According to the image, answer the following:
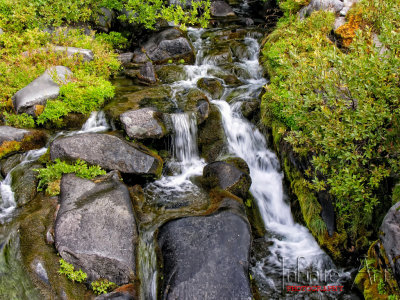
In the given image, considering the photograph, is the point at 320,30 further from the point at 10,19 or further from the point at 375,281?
the point at 10,19

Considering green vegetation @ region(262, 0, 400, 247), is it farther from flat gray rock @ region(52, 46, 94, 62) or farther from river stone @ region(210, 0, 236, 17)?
river stone @ region(210, 0, 236, 17)

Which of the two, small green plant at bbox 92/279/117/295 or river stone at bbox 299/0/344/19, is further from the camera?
river stone at bbox 299/0/344/19

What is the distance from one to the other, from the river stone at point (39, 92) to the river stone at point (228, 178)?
236 inches

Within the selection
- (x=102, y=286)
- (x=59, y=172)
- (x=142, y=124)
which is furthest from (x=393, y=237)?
(x=59, y=172)

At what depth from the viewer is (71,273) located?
534 cm

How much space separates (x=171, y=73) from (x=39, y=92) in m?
5.39

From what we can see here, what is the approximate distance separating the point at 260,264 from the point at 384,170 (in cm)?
342

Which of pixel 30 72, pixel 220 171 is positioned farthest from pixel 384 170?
pixel 30 72

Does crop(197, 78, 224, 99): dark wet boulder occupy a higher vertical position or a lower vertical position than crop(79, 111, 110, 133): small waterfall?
higher

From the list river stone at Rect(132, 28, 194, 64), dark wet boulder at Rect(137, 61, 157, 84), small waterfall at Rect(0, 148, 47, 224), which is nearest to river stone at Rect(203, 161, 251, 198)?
small waterfall at Rect(0, 148, 47, 224)

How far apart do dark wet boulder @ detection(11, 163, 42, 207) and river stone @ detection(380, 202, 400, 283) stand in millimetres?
7765

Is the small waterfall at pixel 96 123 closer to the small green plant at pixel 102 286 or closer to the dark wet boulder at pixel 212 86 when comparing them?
the dark wet boulder at pixel 212 86

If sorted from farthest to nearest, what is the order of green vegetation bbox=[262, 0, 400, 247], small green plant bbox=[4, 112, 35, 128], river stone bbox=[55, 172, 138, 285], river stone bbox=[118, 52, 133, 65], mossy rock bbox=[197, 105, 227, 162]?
river stone bbox=[118, 52, 133, 65]
mossy rock bbox=[197, 105, 227, 162]
small green plant bbox=[4, 112, 35, 128]
river stone bbox=[55, 172, 138, 285]
green vegetation bbox=[262, 0, 400, 247]

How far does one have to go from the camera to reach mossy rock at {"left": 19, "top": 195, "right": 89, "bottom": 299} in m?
5.21
